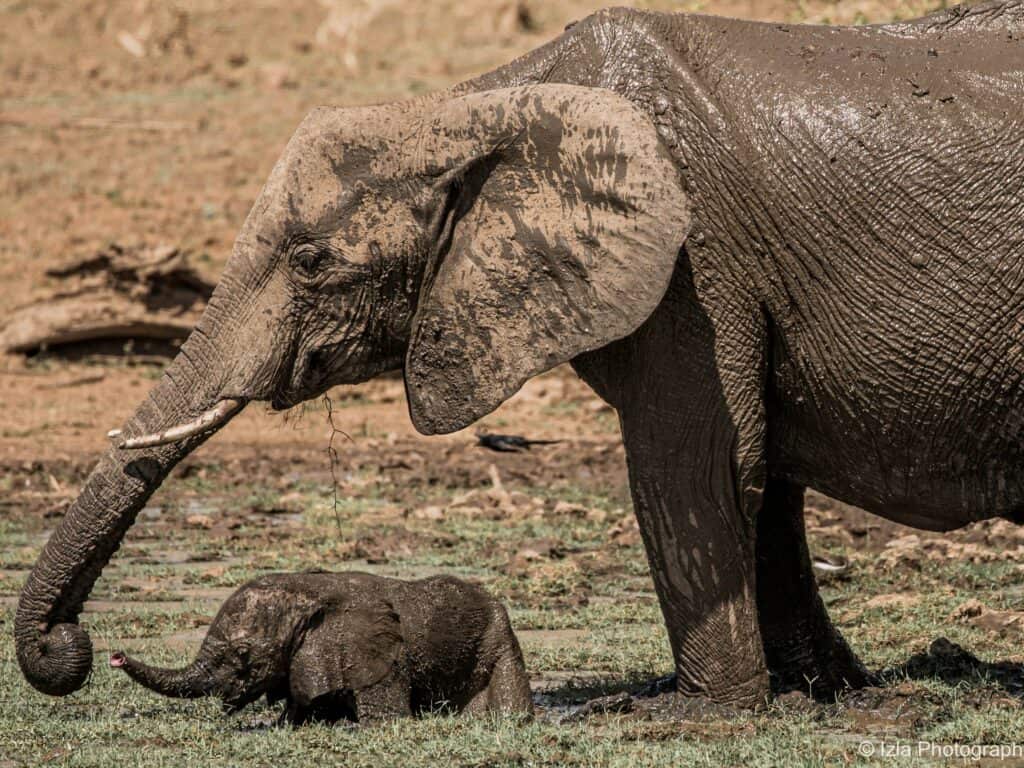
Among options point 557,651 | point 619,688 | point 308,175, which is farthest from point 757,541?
point 308,175

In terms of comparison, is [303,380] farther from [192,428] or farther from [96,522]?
[96,522]

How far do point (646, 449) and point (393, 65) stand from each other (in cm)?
2456

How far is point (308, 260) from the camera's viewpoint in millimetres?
6938

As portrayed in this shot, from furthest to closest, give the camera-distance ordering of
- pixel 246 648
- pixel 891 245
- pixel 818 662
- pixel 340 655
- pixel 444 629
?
pixel 818 662 < pixel 444 629 < pixel 340 655 < pixel 246 648 < pixel 891 245

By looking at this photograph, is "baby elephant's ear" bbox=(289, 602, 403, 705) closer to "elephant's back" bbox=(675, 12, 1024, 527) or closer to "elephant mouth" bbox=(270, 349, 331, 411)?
"elephant mouth" bbox=(270, 349, 331, 411)

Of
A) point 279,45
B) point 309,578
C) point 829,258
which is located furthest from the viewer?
point 279,45

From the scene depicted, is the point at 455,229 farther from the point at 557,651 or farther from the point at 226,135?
the point at 226,135

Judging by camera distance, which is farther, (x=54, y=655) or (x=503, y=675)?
(x=503, y=675)

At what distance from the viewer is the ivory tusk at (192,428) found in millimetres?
6805

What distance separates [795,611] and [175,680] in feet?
8.77

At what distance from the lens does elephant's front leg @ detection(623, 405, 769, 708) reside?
6.89m

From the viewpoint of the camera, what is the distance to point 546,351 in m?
6.82

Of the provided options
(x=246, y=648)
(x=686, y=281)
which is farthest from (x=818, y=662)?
(x=246, y=648)

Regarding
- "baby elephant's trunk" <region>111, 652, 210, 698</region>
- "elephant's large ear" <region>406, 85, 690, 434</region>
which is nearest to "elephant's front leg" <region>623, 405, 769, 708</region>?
"elephant's large ear" <region>406, 85, 690, 434</region>
